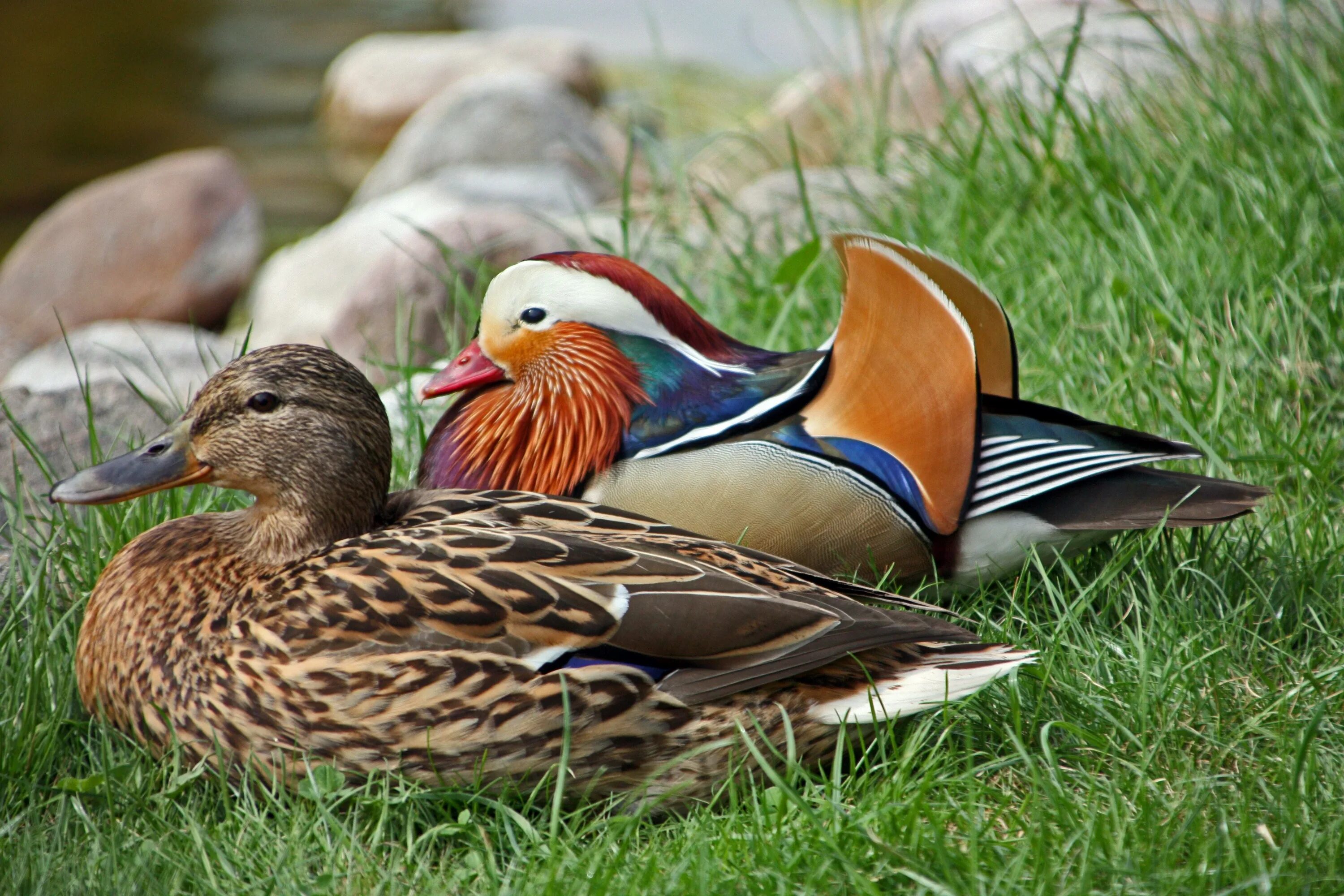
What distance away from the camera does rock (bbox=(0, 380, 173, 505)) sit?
3.27 meters

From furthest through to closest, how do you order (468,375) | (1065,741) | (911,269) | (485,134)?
1. (485,134)
2. (468,375)
3. (911,269)
4. (1065,741)

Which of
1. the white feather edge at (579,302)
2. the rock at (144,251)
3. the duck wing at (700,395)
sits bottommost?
the rock at (144,251)

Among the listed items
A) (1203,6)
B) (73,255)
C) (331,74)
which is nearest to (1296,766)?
(1203,6)

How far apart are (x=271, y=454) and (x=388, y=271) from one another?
355cm

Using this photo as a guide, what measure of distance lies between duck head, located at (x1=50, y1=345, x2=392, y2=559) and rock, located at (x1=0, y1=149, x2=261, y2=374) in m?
5.48

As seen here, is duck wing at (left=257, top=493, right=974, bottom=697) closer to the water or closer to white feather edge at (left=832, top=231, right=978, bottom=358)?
white feather edge at (left=832, top=231, right=978, bottom=358)

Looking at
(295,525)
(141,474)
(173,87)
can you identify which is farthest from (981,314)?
(173,87)

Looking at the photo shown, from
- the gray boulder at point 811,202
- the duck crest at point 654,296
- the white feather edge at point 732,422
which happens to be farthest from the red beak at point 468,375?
the gray boulder at point 811,202

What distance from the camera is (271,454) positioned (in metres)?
2.62

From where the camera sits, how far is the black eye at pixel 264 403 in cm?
261

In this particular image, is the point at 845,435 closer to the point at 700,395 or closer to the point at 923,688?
the point at 700,395

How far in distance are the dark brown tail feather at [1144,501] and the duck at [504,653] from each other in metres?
0.48

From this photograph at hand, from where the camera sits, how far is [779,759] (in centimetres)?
240

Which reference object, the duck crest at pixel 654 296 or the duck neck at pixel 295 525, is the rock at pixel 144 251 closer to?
the duck crest at pixel 654 296
